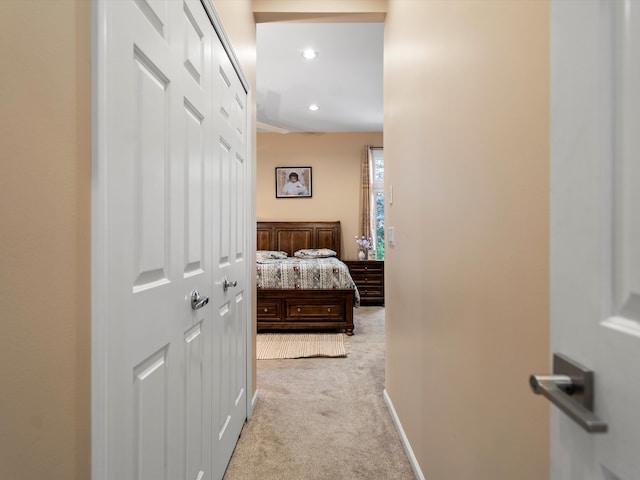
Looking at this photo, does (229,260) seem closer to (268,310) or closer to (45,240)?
(45,240)

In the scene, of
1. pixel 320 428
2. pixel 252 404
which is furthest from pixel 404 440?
pixel 252 404

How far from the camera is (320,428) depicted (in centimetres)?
212

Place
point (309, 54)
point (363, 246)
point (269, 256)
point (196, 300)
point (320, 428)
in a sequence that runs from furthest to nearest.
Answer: point (363, 246) < point (269, 256) < point (309, 54) < point (320, 428) < point (196, 300)

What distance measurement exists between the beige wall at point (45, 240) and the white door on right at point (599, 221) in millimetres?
822

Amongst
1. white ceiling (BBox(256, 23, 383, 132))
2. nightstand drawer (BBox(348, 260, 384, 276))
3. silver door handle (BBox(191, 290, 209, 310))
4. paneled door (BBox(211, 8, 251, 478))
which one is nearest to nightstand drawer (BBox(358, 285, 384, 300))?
nightstand drawer (BBox(348, 260, 384, 276))

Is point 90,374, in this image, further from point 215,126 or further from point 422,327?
point 422,327

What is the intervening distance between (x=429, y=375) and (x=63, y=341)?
129 cm

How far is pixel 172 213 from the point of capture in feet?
3.45

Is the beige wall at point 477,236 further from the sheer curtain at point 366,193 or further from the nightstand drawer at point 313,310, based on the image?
the sheer curtain at point 366,193

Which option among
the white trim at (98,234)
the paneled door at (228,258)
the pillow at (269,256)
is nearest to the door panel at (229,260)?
the paneled door at (228,258)

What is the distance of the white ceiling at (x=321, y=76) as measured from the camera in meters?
3.34

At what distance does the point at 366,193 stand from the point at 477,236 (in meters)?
5.21

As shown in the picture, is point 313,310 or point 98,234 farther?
point 313,310

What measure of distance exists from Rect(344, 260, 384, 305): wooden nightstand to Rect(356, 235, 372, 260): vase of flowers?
32 cm
